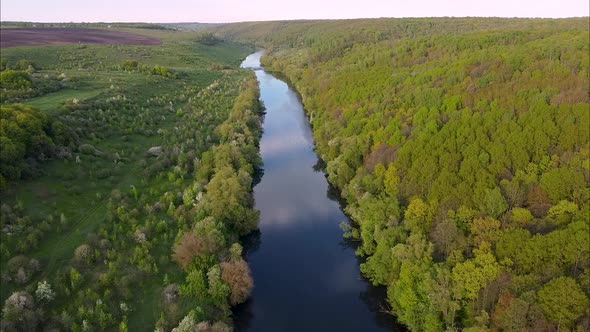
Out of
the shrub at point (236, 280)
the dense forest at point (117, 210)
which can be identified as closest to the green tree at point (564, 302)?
the shrub at point (236, 280)

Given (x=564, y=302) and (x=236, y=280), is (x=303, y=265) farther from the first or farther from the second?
(x=564, y=302)

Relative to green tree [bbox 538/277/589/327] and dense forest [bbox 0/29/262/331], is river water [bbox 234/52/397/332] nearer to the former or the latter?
dense forest [bbox 0/29/262/331]

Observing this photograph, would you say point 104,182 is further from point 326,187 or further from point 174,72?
point 174,72

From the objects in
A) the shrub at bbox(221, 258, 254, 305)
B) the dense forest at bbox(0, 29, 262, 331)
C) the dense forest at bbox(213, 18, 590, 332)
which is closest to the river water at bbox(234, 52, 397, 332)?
the shrub at bbox(221, 258, 254, 305)

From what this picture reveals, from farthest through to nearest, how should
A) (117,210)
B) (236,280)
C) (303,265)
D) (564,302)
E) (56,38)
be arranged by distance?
(56,38) → (117,210) → (303,265) → (236,280) → (564,302)

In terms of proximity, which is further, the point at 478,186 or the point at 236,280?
the point at 478,186

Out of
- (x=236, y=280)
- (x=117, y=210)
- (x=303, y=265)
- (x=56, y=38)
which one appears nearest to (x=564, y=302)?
(x=303, y=265)
